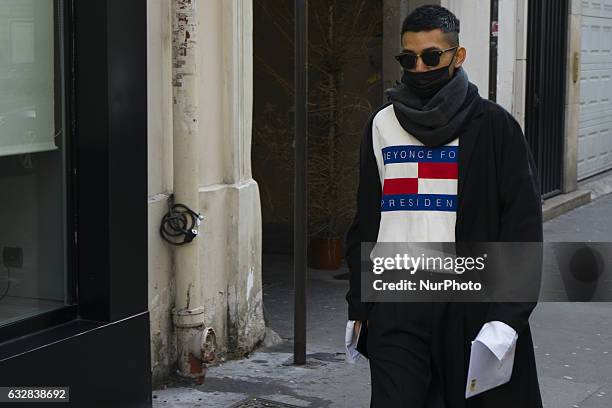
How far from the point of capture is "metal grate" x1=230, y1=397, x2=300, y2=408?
19.8ft

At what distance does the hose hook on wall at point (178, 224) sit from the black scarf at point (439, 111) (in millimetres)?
2364

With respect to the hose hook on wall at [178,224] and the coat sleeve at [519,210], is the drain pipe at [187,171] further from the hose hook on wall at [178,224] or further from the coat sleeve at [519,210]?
the coat sleeve at [519,210]

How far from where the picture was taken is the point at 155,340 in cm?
625

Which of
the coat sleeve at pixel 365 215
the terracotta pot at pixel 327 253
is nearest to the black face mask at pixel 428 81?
the coat sleeve at pixel 365 215

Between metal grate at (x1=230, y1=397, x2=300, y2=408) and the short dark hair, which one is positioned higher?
the short dark hair

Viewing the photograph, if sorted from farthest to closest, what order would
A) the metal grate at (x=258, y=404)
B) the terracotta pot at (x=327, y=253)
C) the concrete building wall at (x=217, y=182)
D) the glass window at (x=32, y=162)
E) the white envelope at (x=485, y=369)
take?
the terracotta pot at (x=327, y=253), the concrete building wall at (x=217, y=182), the metal grate at (x=258, y=404), the glass window at (x=32, y=162), the white envelope at (x=485, y=369)

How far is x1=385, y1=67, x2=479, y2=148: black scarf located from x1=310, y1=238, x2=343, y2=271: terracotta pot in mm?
5825

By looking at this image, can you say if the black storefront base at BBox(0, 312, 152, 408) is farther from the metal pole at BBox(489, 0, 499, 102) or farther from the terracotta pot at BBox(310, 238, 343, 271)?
the metal pole at BBox(489, 0, 499, 102)

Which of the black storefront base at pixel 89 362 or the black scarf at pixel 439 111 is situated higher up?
the black scarf at pixel 439 111

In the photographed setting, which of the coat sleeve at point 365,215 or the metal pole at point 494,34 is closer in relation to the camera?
the coat sleeve at point 365,215

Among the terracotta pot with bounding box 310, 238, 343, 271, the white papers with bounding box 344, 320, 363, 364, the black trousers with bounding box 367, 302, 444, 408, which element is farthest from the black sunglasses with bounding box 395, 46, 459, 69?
the terracotta pot with bounding box 310, 238, 343, 271

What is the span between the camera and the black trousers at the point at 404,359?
3.86 metres

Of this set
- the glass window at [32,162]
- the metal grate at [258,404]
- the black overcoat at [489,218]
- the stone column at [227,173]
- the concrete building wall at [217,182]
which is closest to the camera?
the black overcoat at [489,218]

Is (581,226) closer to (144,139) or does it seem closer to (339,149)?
(339,149)
